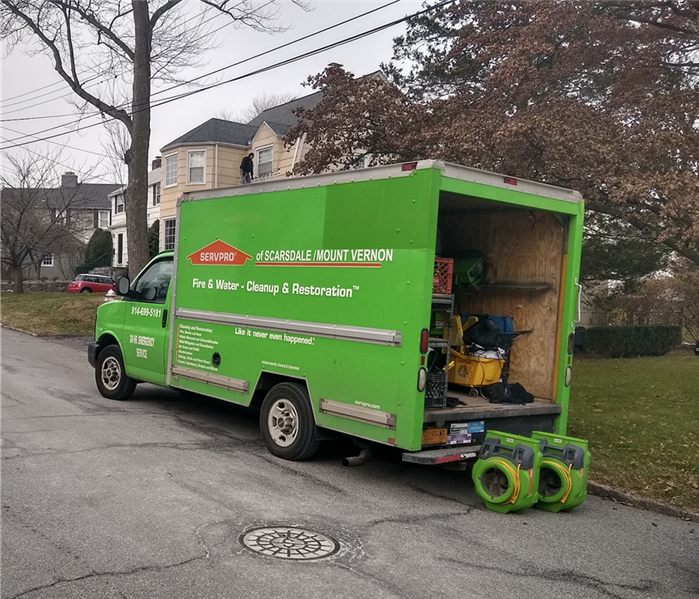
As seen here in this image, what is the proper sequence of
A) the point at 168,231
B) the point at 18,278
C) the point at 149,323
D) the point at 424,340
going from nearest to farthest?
the point at 424,340
the point at 149,323
the point at 18,278
the point at 168,231

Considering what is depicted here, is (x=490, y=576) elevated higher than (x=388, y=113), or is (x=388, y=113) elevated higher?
(x=388, y=113)

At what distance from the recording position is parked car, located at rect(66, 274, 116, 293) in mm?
37000

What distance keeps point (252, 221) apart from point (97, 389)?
4820 millimetres

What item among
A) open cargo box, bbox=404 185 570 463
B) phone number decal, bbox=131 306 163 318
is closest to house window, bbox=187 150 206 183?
phone number decal, bbox=131 306 163 318

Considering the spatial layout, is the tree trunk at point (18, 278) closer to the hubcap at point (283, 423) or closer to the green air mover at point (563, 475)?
the hubcap at point (283, 423)

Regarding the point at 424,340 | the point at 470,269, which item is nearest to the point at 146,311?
the point at 470,269

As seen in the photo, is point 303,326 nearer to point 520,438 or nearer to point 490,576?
point 520,438

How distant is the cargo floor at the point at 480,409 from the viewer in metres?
5.95

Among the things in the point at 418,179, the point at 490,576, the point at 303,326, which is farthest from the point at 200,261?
the point at 490,576

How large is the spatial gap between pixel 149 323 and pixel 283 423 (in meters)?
2.88

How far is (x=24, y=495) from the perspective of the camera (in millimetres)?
5297

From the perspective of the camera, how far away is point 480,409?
6.29 metres

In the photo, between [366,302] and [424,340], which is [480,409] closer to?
[424,340]

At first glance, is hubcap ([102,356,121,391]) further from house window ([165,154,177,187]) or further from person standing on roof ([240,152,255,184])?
house window ([165,154,177,187])
